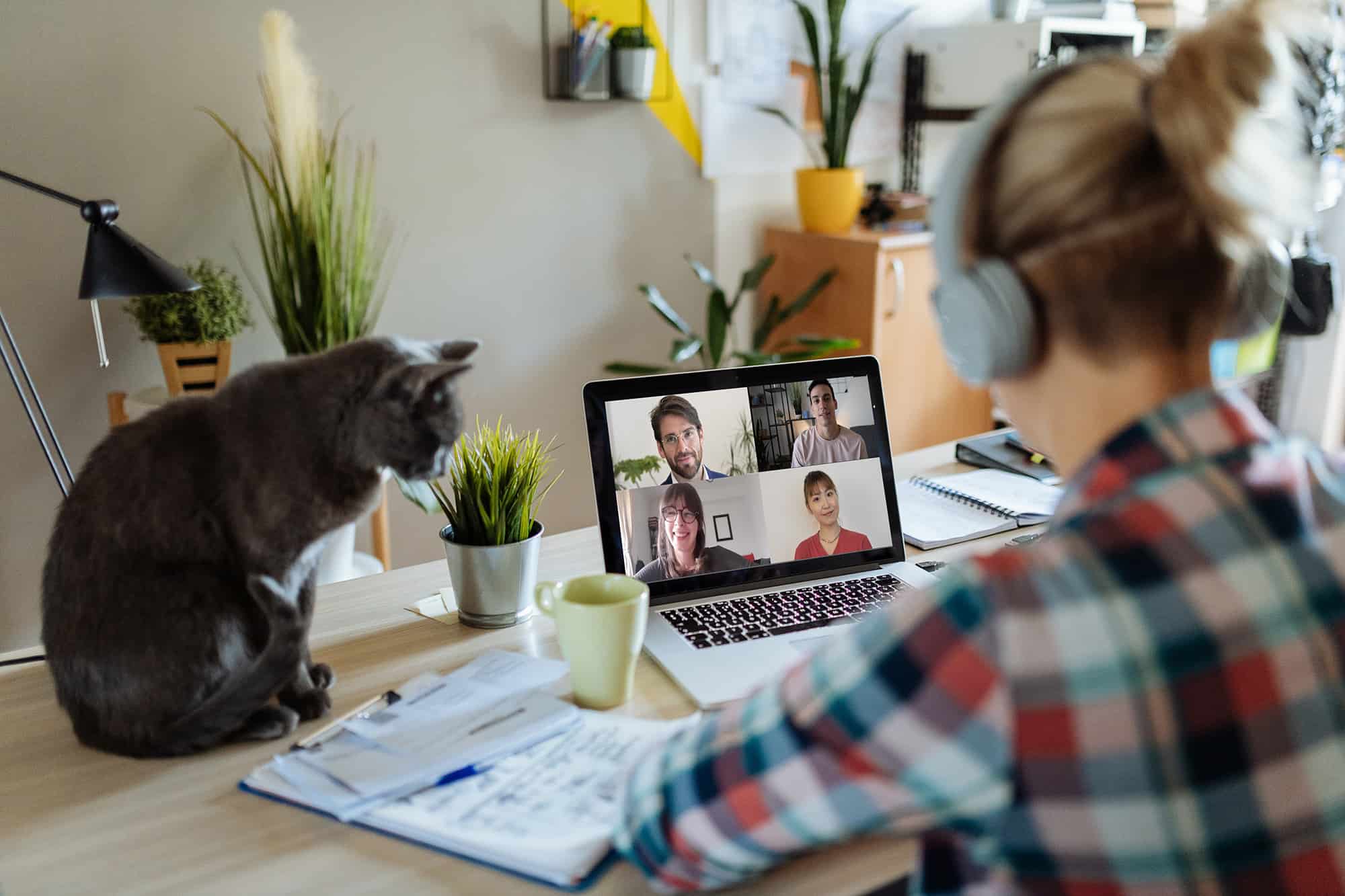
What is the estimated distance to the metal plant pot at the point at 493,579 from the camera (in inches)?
48.2

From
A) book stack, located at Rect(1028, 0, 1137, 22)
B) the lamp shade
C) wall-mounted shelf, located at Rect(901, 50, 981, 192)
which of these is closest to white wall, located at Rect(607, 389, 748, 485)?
the lamp shade

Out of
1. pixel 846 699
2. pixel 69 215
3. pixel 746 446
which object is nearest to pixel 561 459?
pixel 69 215

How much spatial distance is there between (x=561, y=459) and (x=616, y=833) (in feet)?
7.92

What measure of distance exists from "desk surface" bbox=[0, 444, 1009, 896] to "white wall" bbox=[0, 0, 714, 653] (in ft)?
4.82

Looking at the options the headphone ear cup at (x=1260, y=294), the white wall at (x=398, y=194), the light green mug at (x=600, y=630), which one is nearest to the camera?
the headphone ear cup at (x=1260, y=294)

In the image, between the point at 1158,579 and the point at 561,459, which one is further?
the point at 561,459

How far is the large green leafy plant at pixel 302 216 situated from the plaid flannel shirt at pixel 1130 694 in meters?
1.79

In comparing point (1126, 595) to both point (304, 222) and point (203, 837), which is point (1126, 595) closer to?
point (203, 837)

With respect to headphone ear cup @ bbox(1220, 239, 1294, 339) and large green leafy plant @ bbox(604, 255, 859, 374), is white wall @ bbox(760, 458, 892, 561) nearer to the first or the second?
headphone ear cup @ bbox(1220, 239, 1294, 339)

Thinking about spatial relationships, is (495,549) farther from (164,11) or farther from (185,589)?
(164,11)

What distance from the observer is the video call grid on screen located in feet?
4.20

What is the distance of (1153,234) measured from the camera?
0.62 m

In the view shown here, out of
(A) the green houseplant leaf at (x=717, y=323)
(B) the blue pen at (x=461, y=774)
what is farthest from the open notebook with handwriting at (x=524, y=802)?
(A) the green houseplant leaf at (x=717, y=323)

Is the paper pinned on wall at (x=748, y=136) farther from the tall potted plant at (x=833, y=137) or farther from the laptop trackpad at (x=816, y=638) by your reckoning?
the laptop trackpad at (x=816, y=638)
